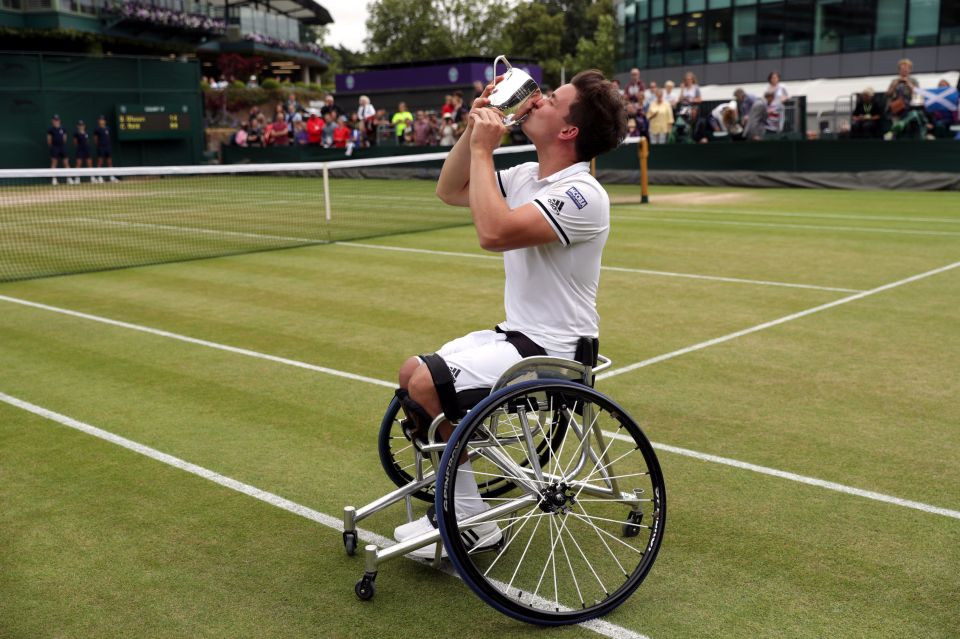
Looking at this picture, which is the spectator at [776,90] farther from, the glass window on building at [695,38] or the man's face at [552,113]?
the glass window on building at [695,38]

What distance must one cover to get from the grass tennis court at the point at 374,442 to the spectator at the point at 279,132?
24.3 meters

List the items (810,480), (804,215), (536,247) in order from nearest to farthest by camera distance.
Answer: (536,247) → (810,480) → (804,215)

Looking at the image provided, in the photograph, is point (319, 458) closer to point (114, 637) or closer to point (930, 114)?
point (114, 637)

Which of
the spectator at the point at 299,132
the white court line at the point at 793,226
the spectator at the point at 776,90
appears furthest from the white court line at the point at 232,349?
the spectator at the point at 299,132

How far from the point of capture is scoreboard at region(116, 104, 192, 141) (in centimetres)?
3712

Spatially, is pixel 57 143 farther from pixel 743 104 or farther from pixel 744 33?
pixel 744 33

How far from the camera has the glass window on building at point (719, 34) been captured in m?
54.1

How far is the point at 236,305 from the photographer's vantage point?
10.5 meters

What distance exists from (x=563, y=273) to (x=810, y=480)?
2133 mm

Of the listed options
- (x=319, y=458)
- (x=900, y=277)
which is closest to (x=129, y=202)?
(x=900, y=277)

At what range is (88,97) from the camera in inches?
1431

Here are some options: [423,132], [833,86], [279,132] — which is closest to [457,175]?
[423,132]

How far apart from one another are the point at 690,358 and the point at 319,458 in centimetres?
342

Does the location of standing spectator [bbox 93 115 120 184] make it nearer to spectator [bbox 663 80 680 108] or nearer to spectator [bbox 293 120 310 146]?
spectator [bbox 293 120 310 146]
